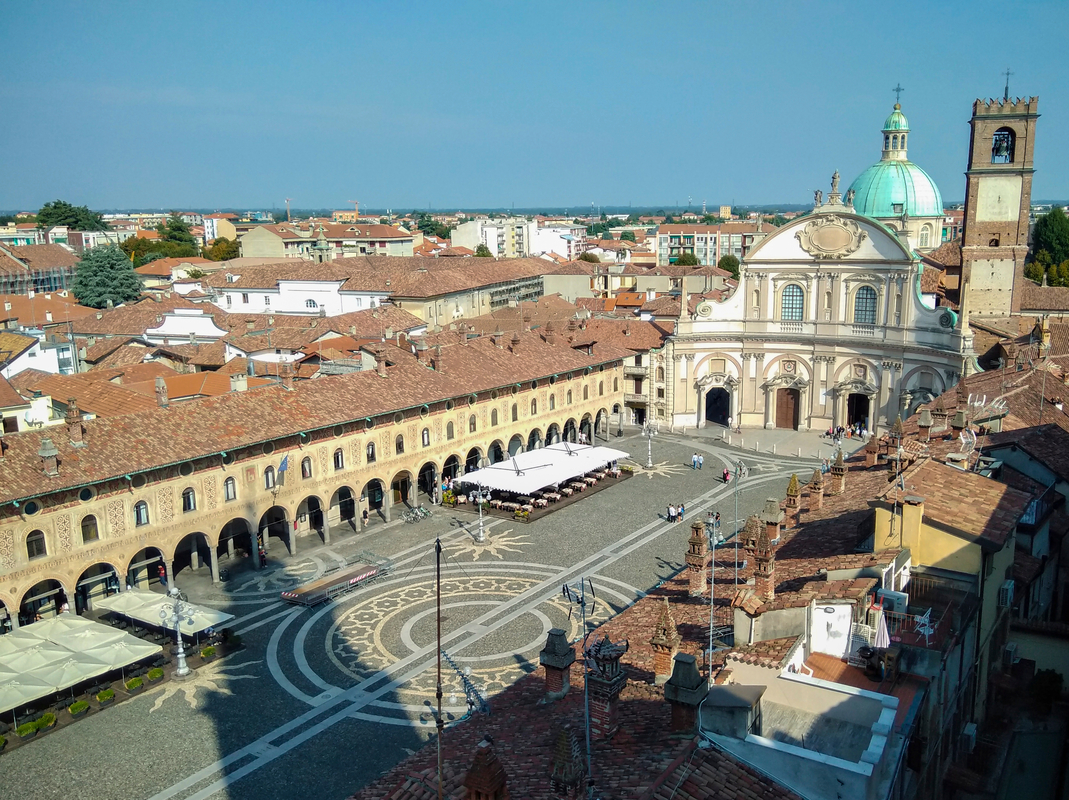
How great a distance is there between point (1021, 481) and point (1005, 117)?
41.7m

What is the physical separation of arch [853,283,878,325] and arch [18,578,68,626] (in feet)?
167

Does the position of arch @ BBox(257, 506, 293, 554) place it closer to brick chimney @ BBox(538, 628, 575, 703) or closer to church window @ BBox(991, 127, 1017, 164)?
brick chimney @ BBox(538, 628, 575, 703)

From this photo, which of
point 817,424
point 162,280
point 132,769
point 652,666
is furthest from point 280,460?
point 162,280

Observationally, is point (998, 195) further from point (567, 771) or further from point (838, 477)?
point (567, 771)

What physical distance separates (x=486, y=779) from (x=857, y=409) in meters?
57.8

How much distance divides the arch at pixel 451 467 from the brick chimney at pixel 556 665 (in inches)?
1159

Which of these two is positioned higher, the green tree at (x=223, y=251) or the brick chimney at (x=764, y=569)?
the green tree at (x=223, y=251)

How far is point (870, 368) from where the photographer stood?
63688mm

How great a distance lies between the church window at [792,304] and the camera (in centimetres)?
6631

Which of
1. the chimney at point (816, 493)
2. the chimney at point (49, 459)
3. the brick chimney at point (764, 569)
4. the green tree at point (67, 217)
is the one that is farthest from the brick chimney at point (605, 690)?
the green tree at point (67, 217)

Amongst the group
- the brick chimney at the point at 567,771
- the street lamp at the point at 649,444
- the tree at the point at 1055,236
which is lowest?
the street lamp at the point at 649,444

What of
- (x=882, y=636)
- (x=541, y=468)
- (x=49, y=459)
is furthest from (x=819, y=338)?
(x=882, y=636)

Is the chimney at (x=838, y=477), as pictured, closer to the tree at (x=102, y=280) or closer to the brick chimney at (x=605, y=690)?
the brick chimney at (x=605, y=690)

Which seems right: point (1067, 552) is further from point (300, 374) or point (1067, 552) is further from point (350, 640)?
point (300, 374)
